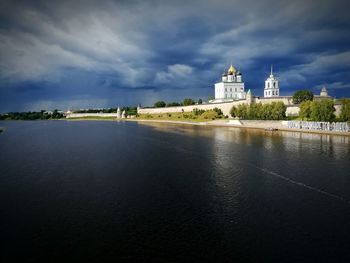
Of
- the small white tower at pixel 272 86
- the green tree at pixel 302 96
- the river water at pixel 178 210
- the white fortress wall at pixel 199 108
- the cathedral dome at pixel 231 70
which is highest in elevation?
the cathedral dome at pixel 231 70

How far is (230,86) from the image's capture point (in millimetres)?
59875

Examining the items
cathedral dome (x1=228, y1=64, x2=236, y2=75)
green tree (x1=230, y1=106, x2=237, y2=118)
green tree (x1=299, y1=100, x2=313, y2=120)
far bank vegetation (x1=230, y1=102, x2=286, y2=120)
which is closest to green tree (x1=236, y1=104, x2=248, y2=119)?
far bank vegetation (x1=230, y1=102, x2=286, y2=120)

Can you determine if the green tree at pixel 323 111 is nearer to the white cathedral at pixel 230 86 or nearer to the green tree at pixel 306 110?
the green tree at pixel 306 110

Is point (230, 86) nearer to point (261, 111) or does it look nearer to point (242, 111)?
point (242, 111)

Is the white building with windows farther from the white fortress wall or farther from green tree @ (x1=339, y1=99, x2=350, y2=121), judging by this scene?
green tree @ (x1=339, y1=99, x2=350, y2=121)

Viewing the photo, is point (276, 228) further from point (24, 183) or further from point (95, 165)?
point (95, 165)

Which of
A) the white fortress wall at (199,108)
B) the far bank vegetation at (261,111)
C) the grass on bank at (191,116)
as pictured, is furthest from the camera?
the grass on bank at (191,116)

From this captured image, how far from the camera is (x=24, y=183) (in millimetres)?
11812

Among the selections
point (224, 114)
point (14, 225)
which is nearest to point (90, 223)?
point (14, 225)

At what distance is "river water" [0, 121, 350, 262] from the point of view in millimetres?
6445

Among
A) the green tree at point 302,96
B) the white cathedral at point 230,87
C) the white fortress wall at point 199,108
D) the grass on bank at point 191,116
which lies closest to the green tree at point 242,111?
the white fortress wall at point 199,108

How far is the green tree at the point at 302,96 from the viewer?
4237 cm

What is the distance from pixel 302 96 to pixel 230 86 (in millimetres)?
18855

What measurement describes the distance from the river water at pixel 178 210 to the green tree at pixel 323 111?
45.7ft
